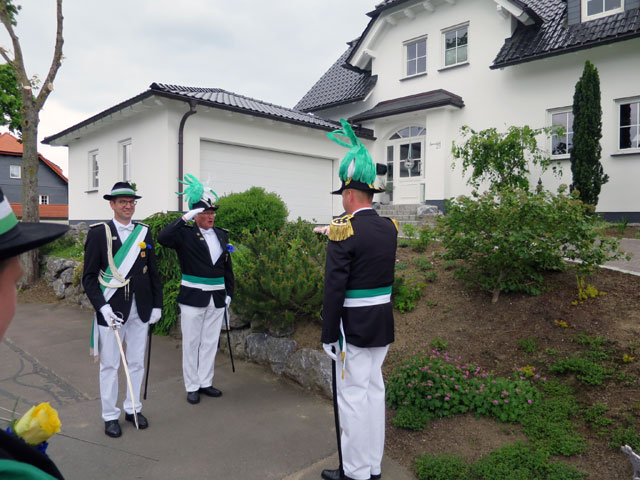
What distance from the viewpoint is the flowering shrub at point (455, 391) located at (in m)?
3.87

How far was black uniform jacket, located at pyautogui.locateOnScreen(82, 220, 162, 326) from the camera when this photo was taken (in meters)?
3.95

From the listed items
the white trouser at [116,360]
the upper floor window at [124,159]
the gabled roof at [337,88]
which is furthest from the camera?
the gabled roof at [337,88]

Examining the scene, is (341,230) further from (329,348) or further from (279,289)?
(279,289)

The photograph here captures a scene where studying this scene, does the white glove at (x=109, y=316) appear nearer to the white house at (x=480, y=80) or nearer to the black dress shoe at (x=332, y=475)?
the black dress shoe at (x=332, y=475)

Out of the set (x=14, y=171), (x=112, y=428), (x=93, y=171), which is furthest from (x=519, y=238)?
(x=14, y=171)

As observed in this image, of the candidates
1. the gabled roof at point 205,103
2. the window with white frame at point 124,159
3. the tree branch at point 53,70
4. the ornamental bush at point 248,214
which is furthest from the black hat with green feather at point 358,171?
the window with white frame at point 124,159

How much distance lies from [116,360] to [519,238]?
416 cm

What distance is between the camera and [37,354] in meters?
5.96

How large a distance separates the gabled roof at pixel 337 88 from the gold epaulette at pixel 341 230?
1360 centimetres

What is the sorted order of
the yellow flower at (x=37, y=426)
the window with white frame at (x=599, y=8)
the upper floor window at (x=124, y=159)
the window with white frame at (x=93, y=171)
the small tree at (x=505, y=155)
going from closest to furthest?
the yellow flower at (x=37, y=426)
the small tree at (x=505, y=155)
the window with white frame at (x=599, y=8)
the upper floor window at (x=124, y=159)
the window with white frame at (x=93, y=171)

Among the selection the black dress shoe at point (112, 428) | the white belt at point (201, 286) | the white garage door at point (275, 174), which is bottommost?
the black dress shoe at point (112, 428)

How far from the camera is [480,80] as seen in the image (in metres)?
13.6

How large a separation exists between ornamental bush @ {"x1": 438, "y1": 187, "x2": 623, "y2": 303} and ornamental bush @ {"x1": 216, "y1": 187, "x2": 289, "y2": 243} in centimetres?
378

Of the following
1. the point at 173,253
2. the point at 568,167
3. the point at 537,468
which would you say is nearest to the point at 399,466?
the point at 537,468
